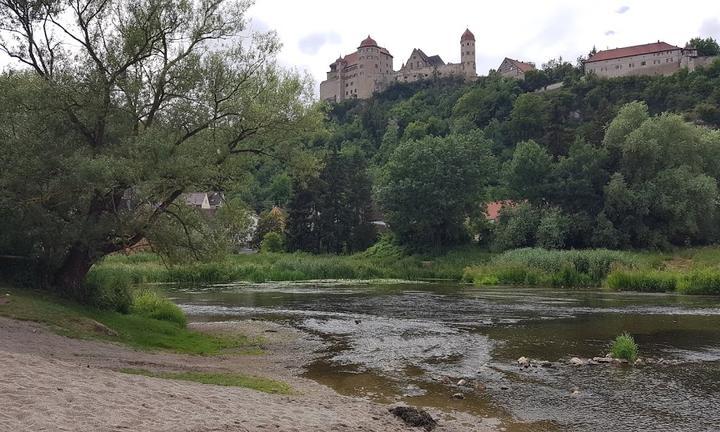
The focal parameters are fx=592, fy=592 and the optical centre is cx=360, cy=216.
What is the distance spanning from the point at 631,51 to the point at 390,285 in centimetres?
12221

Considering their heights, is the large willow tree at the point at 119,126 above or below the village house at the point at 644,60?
below

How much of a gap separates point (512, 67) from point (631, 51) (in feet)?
129

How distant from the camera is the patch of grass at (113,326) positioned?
680 inches

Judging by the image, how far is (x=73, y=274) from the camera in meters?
21.8

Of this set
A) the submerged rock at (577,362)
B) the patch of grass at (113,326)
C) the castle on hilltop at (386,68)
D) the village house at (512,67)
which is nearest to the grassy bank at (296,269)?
the patch of grass at (113,326)

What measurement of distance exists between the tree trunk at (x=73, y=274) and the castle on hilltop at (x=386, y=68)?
553ft

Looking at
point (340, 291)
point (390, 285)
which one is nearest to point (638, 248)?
point (390, 285)

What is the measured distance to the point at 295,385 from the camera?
564 inches

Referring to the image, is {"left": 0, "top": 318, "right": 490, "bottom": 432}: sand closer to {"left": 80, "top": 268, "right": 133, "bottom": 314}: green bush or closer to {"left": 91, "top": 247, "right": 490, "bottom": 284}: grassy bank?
{"left": 80, "top": 268, "right": 133, "bottom": 314}: green bush

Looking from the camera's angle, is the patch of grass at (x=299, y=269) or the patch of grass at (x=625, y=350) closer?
the patch of grass at (x=625, y=350)

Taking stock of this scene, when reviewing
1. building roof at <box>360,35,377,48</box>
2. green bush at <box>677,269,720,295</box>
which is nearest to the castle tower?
building roof at <box>360,35,377,48</box>

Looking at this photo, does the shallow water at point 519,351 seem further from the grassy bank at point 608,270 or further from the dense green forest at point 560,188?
the dense green forest at point 560,188

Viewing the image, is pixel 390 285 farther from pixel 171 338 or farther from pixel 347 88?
pixel 347 88

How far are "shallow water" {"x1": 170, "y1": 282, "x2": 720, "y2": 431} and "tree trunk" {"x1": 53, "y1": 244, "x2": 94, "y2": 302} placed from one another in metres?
7.53
